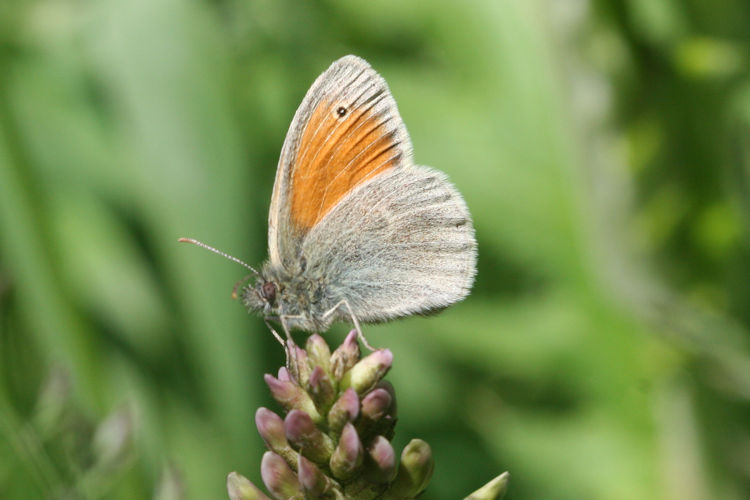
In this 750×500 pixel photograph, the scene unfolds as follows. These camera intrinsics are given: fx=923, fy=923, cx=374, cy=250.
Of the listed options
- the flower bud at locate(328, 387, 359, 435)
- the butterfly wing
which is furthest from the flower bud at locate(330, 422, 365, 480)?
the butterfly wing

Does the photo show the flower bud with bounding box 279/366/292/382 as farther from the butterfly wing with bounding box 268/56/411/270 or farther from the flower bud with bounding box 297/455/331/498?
the butterfly wing with bounding box 268/56/411/270

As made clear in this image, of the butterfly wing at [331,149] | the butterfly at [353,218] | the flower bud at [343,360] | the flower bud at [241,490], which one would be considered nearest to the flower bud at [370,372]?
the flower bud at [343,360]

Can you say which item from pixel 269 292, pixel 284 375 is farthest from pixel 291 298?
pixel 284 375

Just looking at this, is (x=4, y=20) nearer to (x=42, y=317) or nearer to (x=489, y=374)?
(x=42, y=317)

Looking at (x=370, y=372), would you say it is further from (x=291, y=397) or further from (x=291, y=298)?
(x=291, y=298)

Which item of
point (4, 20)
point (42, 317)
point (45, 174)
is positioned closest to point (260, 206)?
point (42, 317)

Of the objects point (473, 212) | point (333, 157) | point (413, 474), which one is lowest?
point (473, 212)
